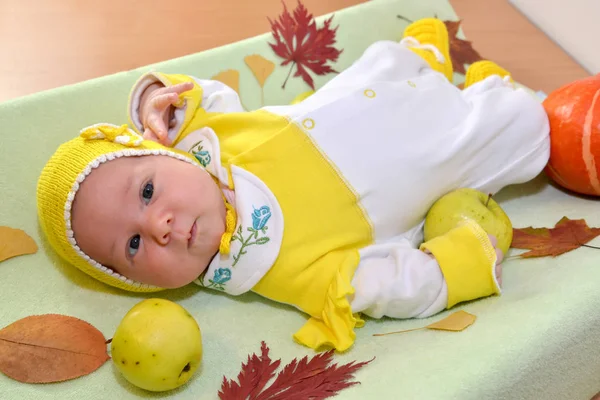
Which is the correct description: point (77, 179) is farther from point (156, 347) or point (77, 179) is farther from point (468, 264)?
point (468, 264)

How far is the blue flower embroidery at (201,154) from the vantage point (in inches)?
42.1

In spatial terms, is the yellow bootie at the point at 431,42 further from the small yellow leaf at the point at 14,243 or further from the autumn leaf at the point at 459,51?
the small yellow leaf at the point at 14,243

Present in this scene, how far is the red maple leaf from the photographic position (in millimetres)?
1422

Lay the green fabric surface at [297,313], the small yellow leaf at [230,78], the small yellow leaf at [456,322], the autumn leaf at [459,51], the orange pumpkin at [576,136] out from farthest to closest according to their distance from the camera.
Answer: the autumn leaf at [459,51]
the small yellow leaf at [230,78]
the orange pumpkin at [576,136]
the small yellow leaf at [456,322]
the green fabric surface at [297,313]

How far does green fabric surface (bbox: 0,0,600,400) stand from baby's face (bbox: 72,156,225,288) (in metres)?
0.12

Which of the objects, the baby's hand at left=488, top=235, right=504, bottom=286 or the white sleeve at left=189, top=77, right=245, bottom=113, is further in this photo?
the white sleeve at left=189, top=77, right=245, bottom=113

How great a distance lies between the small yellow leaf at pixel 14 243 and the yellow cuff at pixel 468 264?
0.73 metres

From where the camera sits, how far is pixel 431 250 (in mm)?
995

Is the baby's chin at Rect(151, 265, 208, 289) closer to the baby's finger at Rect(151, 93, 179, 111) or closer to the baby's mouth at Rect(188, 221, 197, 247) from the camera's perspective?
the baby's mouth at Rect(188, 221, 197, 247)

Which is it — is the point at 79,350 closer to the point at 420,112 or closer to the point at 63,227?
the point at 63,227

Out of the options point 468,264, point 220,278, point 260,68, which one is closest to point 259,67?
point 260,68

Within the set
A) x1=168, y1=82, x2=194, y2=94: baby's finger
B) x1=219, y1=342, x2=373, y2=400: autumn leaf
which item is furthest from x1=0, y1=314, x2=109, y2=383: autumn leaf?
x1=168, y1=82, x2=194, y2=94: baby's finger

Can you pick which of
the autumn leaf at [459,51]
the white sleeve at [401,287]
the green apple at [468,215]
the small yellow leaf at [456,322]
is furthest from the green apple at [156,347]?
the autumn leaf at [459,51]

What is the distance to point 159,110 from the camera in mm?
1102
